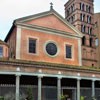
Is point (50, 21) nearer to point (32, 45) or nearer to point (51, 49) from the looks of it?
point (51, 49)

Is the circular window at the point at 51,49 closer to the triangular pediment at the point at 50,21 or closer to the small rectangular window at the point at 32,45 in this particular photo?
the small rectangular window at the point at 32,45

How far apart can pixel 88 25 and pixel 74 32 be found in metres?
18.0

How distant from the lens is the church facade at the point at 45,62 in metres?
26.9

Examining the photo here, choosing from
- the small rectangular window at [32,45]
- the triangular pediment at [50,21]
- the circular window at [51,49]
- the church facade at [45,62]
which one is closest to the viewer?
the church facade at [45,62]

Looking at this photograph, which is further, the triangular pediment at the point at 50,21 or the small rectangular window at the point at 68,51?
the small rectangular window at the point at 68,51

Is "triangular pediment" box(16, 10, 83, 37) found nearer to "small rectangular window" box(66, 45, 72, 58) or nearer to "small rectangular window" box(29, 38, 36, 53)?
"small rectangular window" box(66, 45, 72, 58)

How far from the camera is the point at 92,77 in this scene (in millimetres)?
32219

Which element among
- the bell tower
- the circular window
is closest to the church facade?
the circular window

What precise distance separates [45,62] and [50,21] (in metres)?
6.64

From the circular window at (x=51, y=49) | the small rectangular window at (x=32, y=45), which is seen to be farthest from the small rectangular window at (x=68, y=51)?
the small rectangular window at (x=32, y=45)

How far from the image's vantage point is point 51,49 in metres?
32.9

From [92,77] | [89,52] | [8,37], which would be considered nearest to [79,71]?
[92,77]

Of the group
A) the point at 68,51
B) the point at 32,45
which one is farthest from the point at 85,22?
the point at 32,45

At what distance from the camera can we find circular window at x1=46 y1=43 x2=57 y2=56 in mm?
32719
